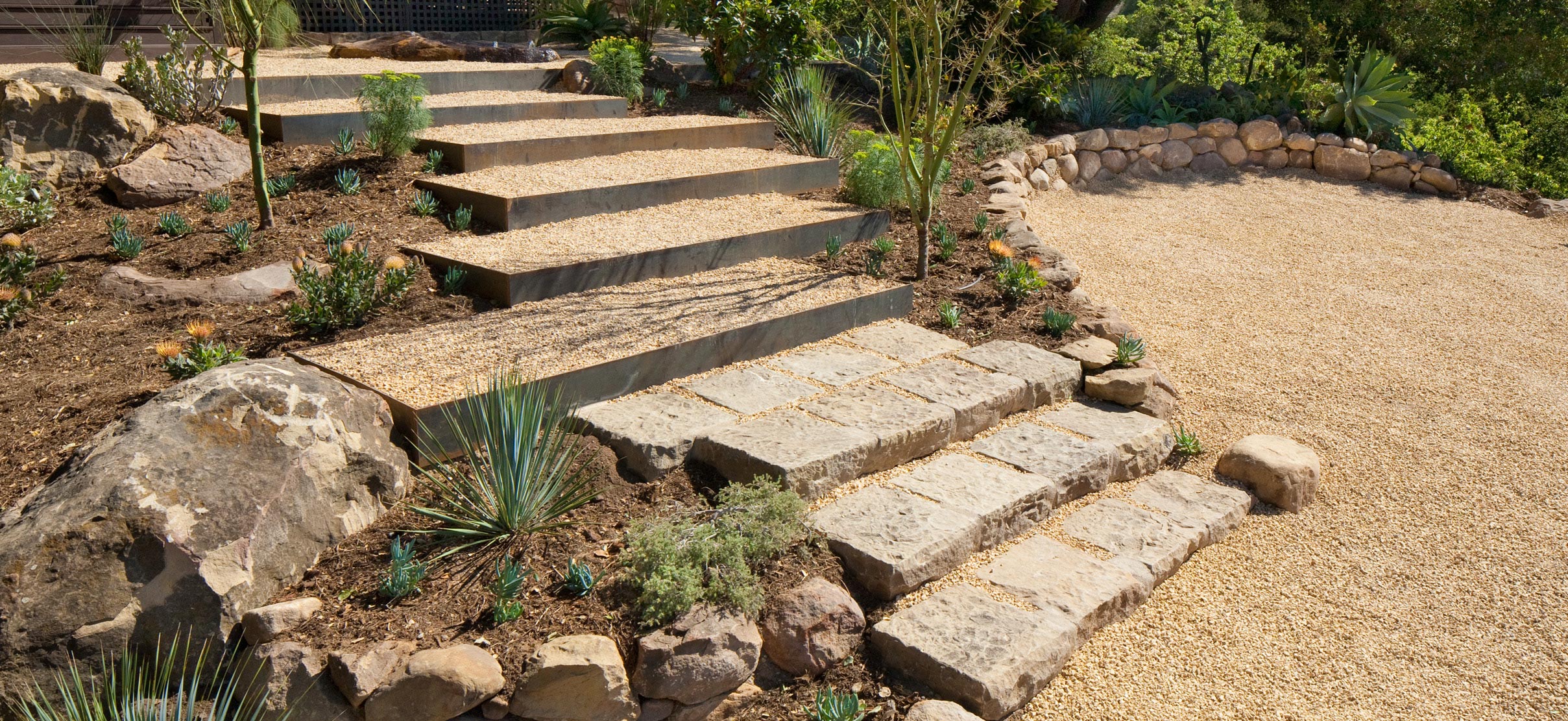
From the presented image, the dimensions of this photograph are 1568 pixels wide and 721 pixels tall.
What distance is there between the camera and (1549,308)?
7219mm

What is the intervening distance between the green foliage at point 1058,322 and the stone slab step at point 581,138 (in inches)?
119

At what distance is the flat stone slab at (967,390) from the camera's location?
482 centimetres

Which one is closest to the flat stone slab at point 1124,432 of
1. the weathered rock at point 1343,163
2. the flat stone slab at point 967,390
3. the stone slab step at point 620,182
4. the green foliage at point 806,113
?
the flat stone slab at point 967,390

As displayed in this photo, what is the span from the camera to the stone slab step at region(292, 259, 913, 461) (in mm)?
4219

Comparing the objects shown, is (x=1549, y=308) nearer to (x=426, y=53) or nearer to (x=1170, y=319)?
(x=1170, y=319)

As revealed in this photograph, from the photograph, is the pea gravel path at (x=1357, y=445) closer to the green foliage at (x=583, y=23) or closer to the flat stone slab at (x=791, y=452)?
the flat stone slab at (x=791, y=452)

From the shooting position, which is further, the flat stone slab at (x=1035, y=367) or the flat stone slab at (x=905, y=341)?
the flat stone slab at (x=905, y=341)

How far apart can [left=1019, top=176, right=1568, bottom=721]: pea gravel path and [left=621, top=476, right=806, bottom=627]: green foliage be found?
972mm

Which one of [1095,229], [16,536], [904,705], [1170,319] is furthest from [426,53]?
[904,705]

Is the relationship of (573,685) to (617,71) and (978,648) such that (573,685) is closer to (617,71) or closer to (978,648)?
(978,648)

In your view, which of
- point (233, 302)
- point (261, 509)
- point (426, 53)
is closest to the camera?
point (261, 509)

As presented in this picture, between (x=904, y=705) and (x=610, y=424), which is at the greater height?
(x=610, y=424)

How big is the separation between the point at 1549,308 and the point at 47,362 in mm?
8410

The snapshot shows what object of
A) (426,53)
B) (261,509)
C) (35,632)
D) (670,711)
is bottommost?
(670,711)
